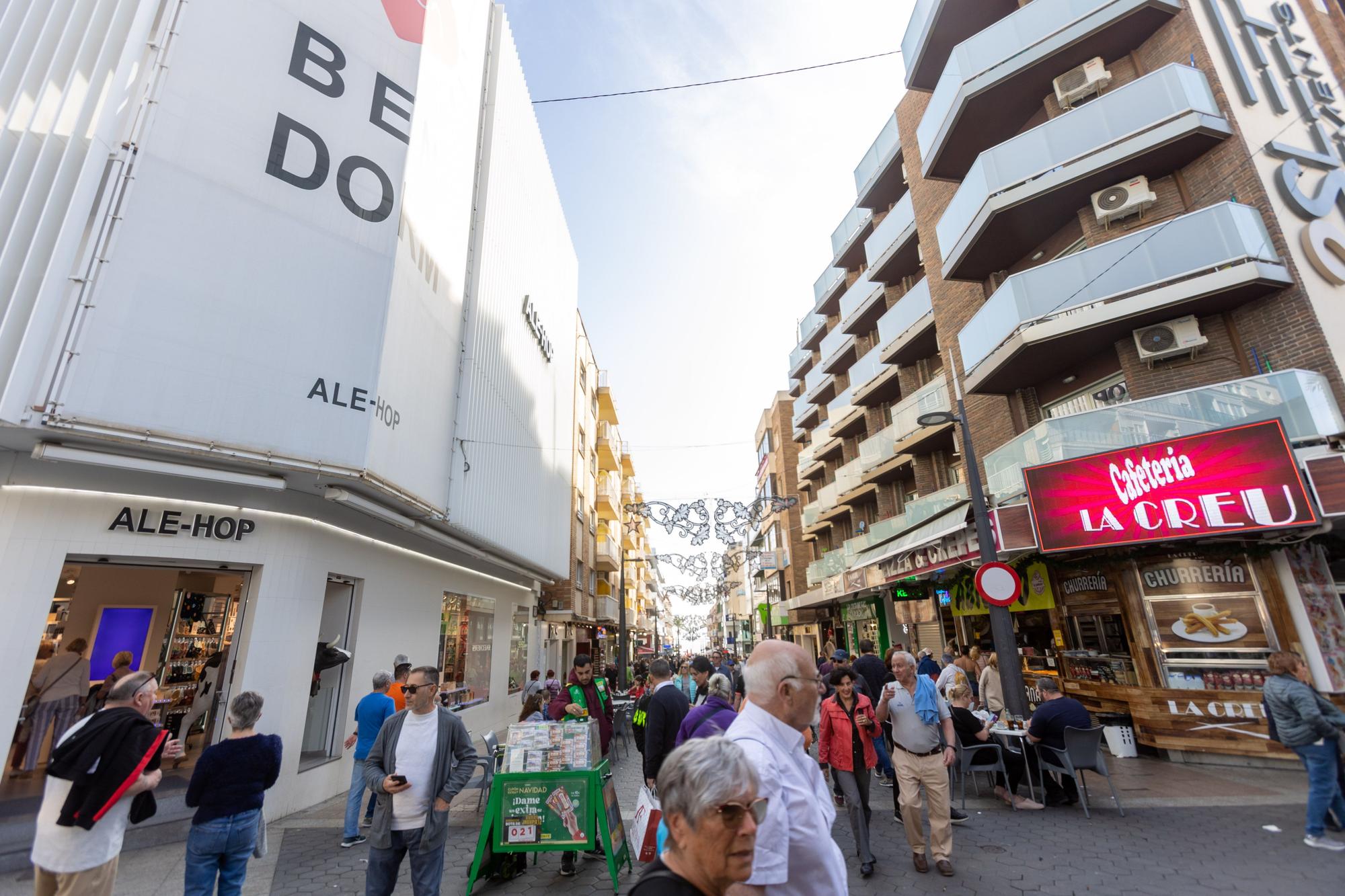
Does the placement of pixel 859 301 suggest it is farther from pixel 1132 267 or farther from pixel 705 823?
pixel 705 823

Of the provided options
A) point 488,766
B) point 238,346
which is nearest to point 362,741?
point 488,766

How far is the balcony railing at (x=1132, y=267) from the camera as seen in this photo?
9.83 m

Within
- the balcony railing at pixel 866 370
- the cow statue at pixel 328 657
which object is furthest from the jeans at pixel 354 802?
the balcony railing at pixel 866 370

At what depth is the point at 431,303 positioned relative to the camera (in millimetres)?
11047

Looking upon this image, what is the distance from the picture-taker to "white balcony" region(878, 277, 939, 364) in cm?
1822

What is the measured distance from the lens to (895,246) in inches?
801

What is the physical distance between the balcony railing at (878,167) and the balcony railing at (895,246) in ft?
5.94

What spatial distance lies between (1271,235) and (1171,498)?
4.99 metres

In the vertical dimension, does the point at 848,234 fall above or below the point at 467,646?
above

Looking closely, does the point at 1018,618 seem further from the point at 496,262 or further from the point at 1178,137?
the point at 496,262

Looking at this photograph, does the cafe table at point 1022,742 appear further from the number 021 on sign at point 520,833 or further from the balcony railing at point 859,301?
the balcony railing at point 859,301

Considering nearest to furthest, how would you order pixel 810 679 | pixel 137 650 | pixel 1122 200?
pixel 810 679, pixel 137 650, pixel 1122 200

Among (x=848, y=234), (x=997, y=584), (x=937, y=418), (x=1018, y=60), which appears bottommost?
(x=997, y=584)

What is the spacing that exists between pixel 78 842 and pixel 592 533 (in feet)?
95.9
